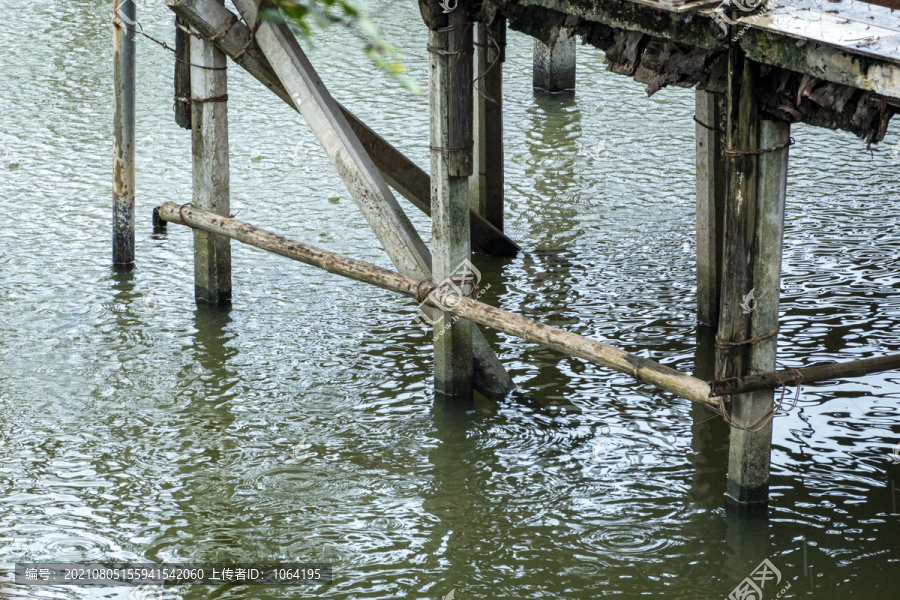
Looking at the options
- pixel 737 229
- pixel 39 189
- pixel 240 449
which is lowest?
pixel 240 449

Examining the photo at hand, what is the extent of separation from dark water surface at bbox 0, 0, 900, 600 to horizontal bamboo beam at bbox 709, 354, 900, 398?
76 centimetres

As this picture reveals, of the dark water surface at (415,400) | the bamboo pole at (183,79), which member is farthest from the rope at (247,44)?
the dark water surface at (415,400)

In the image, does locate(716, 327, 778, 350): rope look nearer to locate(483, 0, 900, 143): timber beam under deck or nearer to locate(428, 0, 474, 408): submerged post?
locate(483, 0, 900, 143): timber beam under deck

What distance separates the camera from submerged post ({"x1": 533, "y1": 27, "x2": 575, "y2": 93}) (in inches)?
475

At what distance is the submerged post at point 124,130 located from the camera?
305 inches

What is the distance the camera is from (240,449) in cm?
609

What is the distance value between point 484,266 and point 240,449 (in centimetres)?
282

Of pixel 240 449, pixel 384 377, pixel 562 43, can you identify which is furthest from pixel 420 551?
pixel 562 43

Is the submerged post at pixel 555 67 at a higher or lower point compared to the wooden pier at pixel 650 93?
higher

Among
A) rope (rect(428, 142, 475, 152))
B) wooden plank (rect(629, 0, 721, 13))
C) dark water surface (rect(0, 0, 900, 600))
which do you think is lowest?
dark water surface (rect(0, 0, 900, 600))

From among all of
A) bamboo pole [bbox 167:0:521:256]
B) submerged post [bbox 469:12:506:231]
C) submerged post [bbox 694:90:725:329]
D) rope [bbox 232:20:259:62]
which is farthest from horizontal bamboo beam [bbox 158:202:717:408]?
submerged post [bbox 469:12:506:231]

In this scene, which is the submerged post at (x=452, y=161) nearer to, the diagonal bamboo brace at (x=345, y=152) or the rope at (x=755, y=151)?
the diagonal bamboo brace at (x=345, y=152)

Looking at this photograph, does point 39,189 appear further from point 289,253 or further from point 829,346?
point 829,346

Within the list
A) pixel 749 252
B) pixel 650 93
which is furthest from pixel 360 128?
pixel 749 252
